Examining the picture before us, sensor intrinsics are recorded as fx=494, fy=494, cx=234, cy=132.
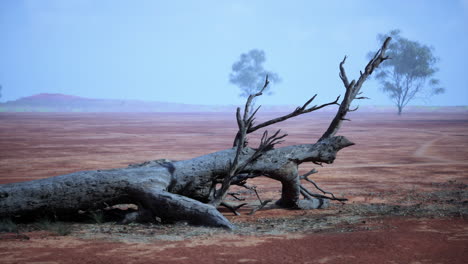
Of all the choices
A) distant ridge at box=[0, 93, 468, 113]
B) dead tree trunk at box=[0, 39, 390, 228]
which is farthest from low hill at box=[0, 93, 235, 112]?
dead tree trunk at box=[0, 39, 390, 228]

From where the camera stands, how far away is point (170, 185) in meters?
8.12

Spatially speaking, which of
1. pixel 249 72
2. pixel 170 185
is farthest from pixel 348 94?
pixel 249 72

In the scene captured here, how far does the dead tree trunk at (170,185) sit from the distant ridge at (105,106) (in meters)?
108

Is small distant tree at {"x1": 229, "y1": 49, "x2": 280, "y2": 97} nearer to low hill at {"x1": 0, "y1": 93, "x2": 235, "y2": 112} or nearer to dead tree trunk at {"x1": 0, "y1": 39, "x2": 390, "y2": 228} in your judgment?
low hill at {"x1": 0, "y1": 93, "x2": 235, "y2": 112}

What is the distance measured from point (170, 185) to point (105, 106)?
12798 centimetres

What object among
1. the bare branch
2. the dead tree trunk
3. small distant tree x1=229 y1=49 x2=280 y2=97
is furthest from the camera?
small distant tree x1=229 y1=49 x2=280 y2=97

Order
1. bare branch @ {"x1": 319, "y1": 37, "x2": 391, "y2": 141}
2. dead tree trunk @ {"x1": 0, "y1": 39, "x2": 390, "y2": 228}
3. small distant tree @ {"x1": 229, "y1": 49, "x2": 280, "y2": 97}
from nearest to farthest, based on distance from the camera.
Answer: dead tree trunk @ {"x1": 0, "y1": 39, "x2": 390, "y2": 228} < bare branch @ {"x1": 319, "y1": 37, "x2": 391, "y2": 141} < small distant tree @ {"x1": 229, "y1": 49, "x2": 280, "y2": 97}

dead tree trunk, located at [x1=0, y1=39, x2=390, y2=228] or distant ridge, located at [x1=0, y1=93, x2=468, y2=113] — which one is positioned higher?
distant ridge, located at [x1=0, y1=93, x2=468, y2=113]

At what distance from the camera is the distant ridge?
385 feet

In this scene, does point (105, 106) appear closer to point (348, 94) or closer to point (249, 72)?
point (249, 72)

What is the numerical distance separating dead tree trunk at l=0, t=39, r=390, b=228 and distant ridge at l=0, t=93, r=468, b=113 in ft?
353

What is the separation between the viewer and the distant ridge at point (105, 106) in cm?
11721

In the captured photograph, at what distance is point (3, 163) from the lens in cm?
1582

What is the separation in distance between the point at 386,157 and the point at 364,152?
6.78ft
